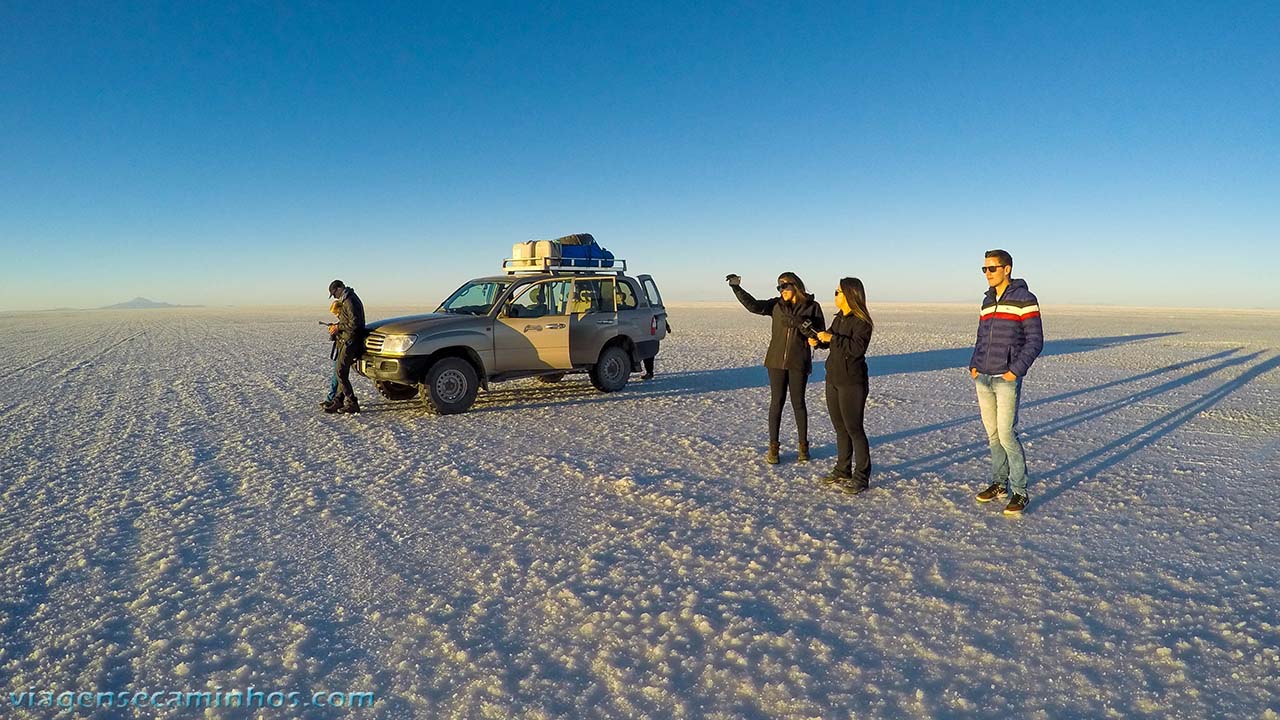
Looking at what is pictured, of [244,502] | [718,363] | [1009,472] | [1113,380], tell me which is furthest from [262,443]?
[1113,380]

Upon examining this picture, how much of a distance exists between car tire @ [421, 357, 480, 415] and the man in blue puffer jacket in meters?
6.42

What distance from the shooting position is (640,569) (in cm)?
427

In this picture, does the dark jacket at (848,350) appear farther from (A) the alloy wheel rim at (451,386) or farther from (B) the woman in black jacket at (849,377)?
(A) the alloy wheel rim at (451,386)

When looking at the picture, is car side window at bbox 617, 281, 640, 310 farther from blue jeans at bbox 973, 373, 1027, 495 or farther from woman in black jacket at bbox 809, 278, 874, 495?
blue jeans at bbox 973, 373, 1027, 495

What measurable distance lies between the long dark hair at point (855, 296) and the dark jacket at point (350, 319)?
6279 mm

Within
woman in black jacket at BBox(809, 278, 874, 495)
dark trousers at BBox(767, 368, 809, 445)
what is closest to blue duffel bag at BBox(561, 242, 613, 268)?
dark trousers at BBox(767, 368, 809, 445)

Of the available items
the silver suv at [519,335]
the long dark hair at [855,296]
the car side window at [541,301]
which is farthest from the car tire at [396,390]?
the long dark hair at [855,296]

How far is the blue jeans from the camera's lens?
5051 millimetres

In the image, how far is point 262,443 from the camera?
25.5ft

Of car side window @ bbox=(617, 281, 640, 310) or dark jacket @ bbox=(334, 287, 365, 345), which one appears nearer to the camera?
dark jacket @ bbox=(334, 287, 365, 345)

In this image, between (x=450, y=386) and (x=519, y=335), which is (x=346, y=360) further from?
(x=519, y=335)

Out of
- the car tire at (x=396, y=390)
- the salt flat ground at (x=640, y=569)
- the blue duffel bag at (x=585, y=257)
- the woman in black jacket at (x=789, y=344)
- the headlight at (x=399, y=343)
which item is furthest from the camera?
the blue duffel bag at (x=585, y=257)

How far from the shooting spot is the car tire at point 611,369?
10891 millimetres

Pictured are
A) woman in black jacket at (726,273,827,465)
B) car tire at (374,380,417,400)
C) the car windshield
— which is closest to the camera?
woman in black jacket at (726,273,827,465)
